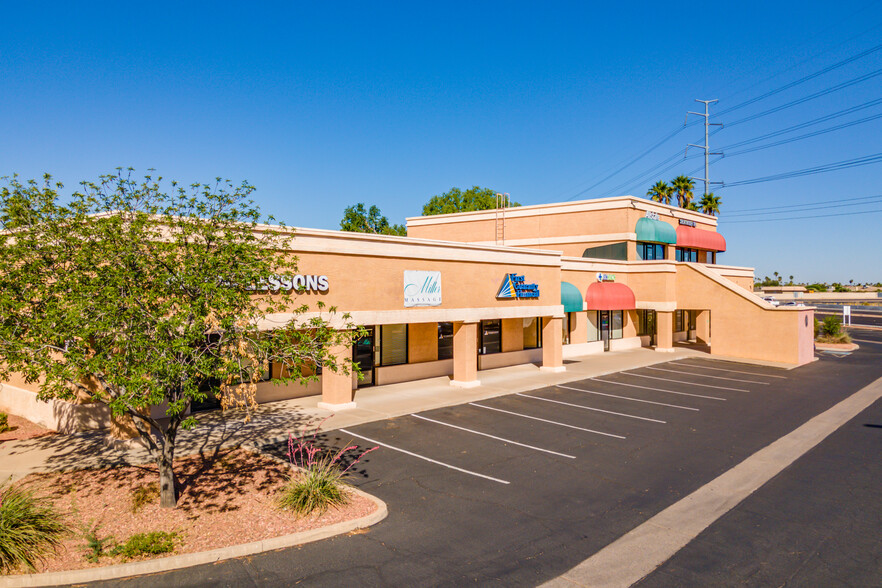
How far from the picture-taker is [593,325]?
121 ft

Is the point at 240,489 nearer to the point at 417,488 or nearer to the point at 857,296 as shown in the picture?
the point at 417,488

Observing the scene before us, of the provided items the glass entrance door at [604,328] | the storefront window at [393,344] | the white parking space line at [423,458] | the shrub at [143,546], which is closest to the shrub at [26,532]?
the shrub at [143,546]

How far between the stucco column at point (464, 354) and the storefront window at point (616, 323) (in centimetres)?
1762

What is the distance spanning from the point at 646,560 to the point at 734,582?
1.28m

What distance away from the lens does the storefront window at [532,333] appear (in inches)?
1260

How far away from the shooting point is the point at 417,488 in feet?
39.3

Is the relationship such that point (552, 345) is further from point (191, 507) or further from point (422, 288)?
point (191, 507)

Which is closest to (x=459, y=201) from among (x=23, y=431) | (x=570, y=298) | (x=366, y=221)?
(x=366, y=221)

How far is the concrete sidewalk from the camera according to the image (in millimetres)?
13508

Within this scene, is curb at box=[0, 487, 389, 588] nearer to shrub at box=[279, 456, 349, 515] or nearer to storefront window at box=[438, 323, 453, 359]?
shrub at box=[279, 456, 349, 515]

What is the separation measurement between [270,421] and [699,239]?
38714 millimetres

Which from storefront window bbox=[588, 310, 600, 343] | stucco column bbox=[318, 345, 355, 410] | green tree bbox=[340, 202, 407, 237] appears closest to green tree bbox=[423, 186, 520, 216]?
green tree bbox=[340, 202, 407, 237]

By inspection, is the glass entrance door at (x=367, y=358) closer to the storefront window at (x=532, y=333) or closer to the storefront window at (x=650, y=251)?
the storefront window at (x=532, y=333)

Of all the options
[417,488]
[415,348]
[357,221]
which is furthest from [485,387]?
[357,221]
